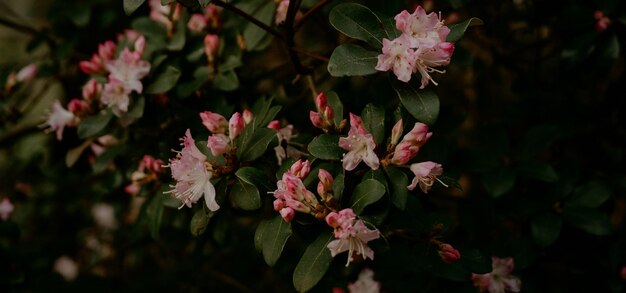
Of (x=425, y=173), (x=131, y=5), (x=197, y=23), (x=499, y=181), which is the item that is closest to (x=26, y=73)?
(x=197, y=23)

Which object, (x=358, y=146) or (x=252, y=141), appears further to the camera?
(x=252, y=141)

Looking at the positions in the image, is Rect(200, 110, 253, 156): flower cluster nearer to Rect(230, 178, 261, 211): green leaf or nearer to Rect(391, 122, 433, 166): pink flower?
Rect(230, 178, 261, 211): green leaf

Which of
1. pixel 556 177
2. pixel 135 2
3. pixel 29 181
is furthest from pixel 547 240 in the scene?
pixel 29 181

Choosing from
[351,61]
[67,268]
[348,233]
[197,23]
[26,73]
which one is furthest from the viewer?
[67,268]

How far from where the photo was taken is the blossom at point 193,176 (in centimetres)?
134

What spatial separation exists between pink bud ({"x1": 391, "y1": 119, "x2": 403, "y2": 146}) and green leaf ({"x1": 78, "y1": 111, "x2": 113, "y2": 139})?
0.84 metres

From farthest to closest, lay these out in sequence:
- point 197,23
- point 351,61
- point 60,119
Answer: point 197,23, point 60,119, point 351,61

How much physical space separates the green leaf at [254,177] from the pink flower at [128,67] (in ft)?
1.68

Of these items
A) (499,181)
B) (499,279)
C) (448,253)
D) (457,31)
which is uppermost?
(457,31)

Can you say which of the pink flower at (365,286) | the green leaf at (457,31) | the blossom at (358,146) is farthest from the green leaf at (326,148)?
the pink flower at (365,286)

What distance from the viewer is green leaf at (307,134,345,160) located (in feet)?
4.31

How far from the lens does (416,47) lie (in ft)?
4.13

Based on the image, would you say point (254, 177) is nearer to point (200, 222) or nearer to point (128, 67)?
point (200, 222)

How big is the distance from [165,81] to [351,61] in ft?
2.03
